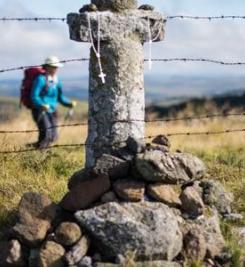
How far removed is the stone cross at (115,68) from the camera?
7500mm

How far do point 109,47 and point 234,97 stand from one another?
1382 inches

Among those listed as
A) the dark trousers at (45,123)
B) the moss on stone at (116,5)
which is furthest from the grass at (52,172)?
the moss on stone at (116,5)

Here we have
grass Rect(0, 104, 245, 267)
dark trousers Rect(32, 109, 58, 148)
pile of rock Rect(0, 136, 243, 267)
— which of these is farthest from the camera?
dark trousers Rect(32, 109, 58, 148)

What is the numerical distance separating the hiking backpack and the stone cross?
6133 mm

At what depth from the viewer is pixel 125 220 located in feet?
21.5

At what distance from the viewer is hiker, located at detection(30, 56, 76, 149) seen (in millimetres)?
13844

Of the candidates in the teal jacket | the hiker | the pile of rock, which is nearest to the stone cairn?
the pile of rock

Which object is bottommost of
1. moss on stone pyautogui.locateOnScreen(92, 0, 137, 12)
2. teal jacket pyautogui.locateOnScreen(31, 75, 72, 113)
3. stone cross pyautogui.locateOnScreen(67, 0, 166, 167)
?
teal jacket pyautogui.locateOnScreen(31, 75, 72, 113)

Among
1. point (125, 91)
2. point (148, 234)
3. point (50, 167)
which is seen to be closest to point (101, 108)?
point (125, 91)

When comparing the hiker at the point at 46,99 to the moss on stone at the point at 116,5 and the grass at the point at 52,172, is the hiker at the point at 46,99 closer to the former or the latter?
the grass at the point at 52,172

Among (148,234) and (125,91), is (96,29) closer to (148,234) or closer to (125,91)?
(125,91)

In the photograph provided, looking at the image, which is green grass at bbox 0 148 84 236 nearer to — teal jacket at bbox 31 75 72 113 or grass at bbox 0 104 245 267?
grass at bbox 0 104 245 267

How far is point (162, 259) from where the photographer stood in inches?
258

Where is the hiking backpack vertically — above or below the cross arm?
below
